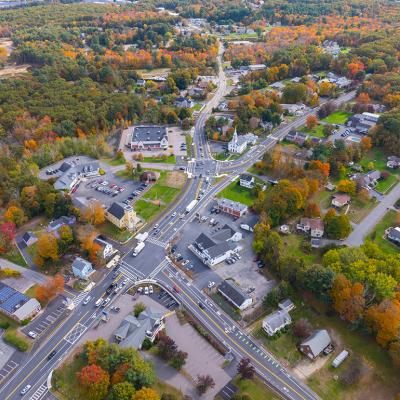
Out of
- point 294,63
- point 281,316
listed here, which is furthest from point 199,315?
point 294,63

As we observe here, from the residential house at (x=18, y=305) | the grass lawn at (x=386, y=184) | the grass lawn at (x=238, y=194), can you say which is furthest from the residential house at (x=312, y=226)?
the residential house at (x=18, y=305)

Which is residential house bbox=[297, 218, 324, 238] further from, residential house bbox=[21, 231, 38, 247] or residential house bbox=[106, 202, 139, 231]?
residential house bbox=[21, 231, 38, 247]

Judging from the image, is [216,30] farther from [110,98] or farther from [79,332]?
[79,332]

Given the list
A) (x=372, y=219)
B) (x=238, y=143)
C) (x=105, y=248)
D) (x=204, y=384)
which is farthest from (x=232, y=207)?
(x=204, y=384)

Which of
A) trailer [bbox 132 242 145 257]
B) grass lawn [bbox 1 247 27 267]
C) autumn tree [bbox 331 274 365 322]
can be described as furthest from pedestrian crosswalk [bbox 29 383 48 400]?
autumn tree [bbox 331 274 365 322]

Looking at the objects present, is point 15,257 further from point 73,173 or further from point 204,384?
point 204,384
